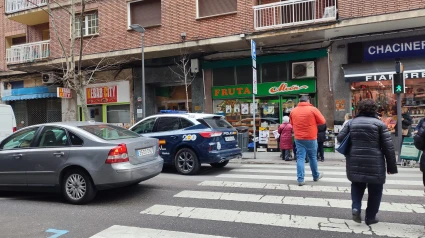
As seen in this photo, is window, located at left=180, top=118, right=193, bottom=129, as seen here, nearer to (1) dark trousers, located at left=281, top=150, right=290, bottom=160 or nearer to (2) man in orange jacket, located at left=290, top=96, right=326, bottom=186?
(2) man in orange jacket, located at left=290, top=96, right=326, bottom=186

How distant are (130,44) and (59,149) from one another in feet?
34.6

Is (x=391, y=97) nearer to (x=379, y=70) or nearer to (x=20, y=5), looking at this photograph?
(x=379, y=70)

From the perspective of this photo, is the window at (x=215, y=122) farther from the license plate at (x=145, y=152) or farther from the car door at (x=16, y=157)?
the car door at (x=16, y=157)

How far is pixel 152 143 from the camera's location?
6.52 meters

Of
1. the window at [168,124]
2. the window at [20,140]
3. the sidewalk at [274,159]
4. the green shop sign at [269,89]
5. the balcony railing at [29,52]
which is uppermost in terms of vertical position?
the balcony railing at [29,52]

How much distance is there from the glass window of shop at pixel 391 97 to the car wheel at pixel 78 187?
10.5m

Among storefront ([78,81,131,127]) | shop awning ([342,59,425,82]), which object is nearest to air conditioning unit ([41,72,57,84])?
storefront ([78,81,131,127])

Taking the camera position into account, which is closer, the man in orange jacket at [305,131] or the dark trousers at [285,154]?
the man in orange jacket at [305,131]

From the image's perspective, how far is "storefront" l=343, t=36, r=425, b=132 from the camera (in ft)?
37.8

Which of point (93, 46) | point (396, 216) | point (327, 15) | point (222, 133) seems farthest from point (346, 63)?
point (93, 46)

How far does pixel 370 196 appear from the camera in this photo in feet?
13.7

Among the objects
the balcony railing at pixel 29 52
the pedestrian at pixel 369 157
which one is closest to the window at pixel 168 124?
the pedestrian at pixel 369 157

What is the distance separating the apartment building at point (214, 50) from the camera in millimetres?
12094

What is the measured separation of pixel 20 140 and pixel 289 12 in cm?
1089
